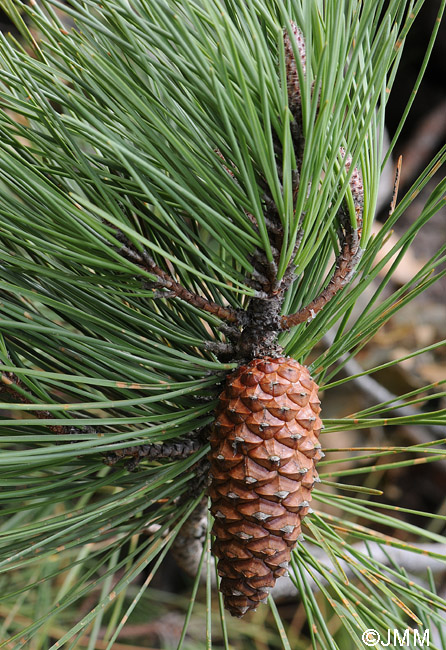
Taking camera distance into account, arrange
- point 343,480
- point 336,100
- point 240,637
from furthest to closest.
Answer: point 343,480 → point 240,637 → point 336,100

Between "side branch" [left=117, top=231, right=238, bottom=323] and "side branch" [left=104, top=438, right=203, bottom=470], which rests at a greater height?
"side branch" [left=117, top=231, right=238, bottom=323]

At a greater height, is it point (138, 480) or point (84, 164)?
point (84, 164)

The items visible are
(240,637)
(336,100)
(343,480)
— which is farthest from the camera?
(343,480)

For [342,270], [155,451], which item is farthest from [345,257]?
[155,451]

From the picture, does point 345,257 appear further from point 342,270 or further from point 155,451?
point 155,451

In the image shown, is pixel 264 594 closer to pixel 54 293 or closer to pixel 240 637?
pixel 54 293

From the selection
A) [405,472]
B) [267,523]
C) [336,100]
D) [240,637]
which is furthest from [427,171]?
[405,472]

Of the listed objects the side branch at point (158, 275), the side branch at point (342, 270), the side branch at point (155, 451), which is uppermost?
the side branch at point (342, 270)

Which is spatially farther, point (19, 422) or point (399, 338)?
point (399, 338)
